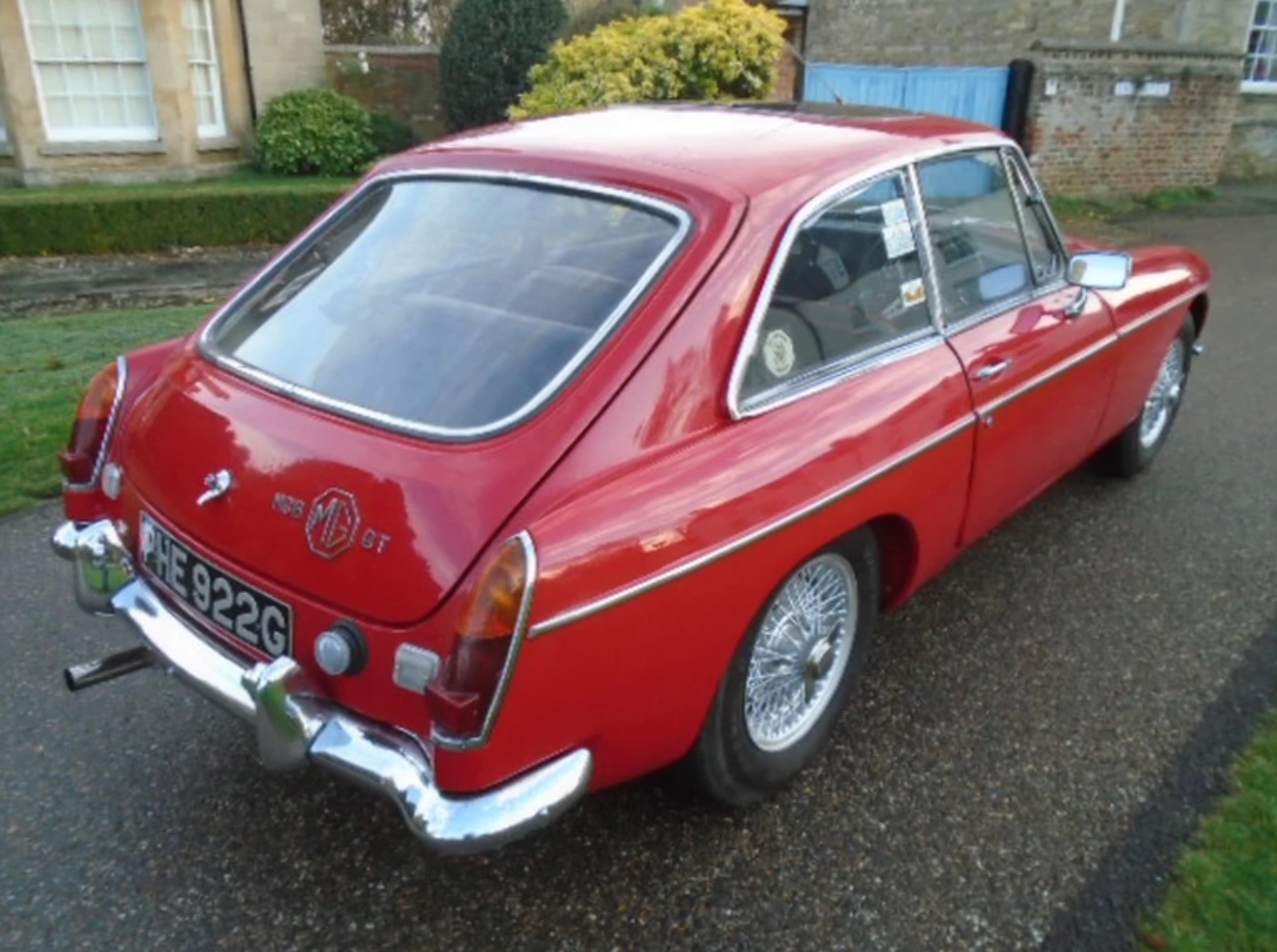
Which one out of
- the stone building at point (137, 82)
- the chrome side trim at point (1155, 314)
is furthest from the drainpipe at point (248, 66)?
the chrome side trim at point (1155, 314)

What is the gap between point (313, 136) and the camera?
44.1 feet

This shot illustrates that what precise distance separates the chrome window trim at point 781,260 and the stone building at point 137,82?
12350mm

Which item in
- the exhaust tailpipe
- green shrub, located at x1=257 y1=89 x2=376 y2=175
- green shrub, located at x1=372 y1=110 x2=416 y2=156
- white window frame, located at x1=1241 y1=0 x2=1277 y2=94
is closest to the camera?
the exhaust tailpipe

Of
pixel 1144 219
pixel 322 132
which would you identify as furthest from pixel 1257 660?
pixel 322 132

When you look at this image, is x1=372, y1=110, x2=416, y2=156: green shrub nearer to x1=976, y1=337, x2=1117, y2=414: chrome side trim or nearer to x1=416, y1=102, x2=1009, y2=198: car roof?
x1=416, y1=102, x2=1009, y2=198: car roof

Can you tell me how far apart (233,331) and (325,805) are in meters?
1.29

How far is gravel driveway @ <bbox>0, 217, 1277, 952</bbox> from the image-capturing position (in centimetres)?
232

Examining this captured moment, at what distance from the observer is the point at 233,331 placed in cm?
280

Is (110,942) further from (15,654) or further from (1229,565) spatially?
(1229,565)

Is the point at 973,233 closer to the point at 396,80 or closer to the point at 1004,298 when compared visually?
the point at 1004,298

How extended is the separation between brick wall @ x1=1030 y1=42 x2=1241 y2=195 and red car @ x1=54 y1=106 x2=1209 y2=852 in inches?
443

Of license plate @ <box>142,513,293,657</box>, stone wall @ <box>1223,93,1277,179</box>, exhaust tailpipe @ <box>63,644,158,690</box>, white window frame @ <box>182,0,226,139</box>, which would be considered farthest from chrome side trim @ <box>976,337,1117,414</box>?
stone wall @ <box>1223,93,1277,179</box>

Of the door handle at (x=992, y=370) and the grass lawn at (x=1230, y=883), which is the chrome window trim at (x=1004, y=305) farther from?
the grass lawn at (x=1230, y=883)

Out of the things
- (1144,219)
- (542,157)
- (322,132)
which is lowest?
(1144,219)
